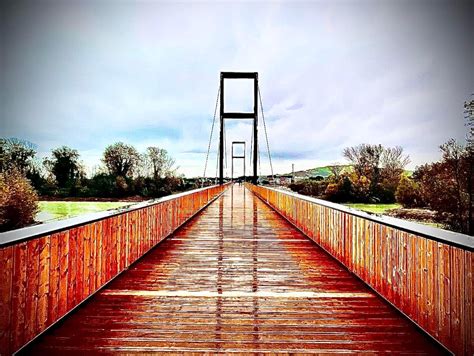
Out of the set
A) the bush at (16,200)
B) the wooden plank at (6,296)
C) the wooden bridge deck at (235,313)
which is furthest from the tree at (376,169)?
the wooden plank at (6,296)

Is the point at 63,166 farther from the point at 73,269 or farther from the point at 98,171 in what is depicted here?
the point at 73,269

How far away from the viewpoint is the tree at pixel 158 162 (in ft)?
79.2

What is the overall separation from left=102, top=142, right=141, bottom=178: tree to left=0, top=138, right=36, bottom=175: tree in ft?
17.5

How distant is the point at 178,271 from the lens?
13.7 feet

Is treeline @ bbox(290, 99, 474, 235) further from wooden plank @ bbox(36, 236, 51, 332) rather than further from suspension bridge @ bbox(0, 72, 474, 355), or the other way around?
wooden plank @ bbox(36, 236, 51, 332)

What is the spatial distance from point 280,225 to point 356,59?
2448cm

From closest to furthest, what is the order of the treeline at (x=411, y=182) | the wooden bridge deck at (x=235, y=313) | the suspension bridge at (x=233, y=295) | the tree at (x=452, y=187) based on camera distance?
the suspension bridge at (x=233, y=295) < the wooden bridge deck at (x=235, y=313) < the tree at (x=452, y=187) < the treeline at (x=411, y=182)

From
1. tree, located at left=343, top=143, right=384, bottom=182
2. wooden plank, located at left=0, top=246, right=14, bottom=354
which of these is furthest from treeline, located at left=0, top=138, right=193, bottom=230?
tree, located at left=343, top=143, right=384, bottom=182

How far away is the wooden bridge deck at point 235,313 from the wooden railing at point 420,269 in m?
0.13

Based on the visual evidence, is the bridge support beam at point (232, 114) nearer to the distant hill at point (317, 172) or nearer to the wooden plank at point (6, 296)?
the distant hill at point (317, 172)

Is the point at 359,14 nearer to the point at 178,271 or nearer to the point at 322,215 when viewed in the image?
the point at 322,215

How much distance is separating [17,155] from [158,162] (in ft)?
37.2

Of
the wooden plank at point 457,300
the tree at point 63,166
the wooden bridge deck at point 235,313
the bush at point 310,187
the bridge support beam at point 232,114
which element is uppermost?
the bridge support beam at point 232,114

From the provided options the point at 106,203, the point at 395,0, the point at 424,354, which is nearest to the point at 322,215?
the point at 424,354
